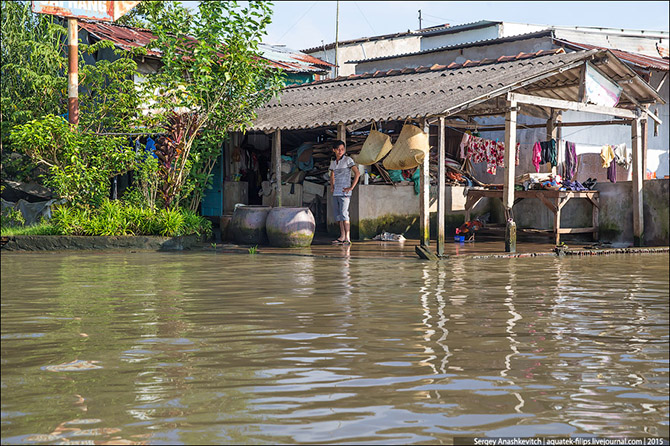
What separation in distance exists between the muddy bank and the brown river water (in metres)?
4.03

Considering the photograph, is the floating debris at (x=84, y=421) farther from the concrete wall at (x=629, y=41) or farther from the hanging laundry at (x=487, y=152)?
the concrete wall at (x=629, y=41)

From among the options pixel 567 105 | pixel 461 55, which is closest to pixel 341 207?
pixel 567 105

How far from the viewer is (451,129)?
17781mm

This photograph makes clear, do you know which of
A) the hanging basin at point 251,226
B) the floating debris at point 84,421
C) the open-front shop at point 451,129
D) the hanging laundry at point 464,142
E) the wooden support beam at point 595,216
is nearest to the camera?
the floating debris at point 84,421

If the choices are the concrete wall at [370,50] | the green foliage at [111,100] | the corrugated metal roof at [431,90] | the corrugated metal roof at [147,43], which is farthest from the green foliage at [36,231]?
the concrete wall at [370,50]

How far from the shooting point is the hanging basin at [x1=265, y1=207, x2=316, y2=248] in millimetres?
14188

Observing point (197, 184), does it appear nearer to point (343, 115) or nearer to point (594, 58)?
point (343, 115)

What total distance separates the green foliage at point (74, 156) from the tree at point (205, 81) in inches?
41.7

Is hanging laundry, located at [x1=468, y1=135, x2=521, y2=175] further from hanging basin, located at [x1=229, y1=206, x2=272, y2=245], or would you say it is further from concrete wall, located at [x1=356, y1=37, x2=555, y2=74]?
hanging basin, located at [x1=229, y1=206, x2=272, y2=245]

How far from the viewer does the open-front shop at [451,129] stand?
13.2 m

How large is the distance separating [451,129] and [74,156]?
27.2 feet

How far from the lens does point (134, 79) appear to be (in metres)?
17.3

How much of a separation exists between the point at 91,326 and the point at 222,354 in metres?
1.50

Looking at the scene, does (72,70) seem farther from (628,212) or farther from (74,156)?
(628,212)
